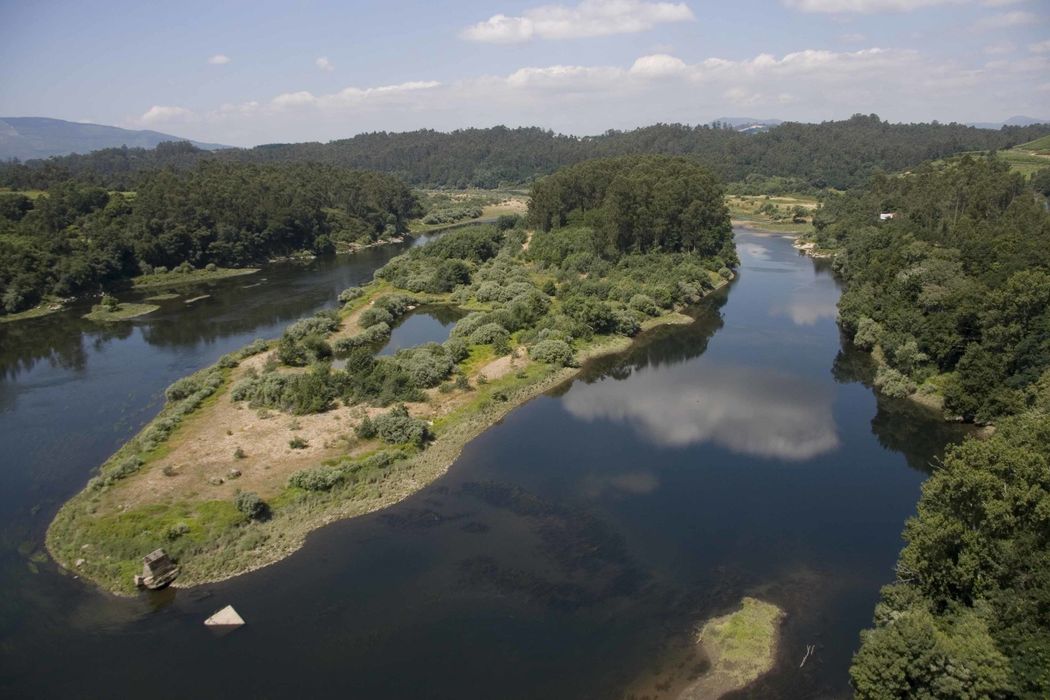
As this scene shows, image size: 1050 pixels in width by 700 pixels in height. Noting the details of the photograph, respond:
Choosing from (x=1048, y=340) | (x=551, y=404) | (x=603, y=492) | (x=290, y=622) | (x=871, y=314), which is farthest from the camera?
(x=871, y=314)

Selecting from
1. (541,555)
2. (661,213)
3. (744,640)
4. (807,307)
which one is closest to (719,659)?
(744,640)

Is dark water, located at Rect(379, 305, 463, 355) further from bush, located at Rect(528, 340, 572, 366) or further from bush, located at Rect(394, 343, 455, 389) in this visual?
bush, located at Rect(528, 340, 572, 366)

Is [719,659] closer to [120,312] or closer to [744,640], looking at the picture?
[744,640]

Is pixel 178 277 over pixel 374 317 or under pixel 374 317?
over

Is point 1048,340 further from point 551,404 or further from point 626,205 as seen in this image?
point 626,205

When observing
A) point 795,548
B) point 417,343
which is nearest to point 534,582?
point 795,548

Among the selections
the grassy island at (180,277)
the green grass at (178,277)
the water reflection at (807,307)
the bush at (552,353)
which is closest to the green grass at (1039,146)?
the water reflection at (807,307)

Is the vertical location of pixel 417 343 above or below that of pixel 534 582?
above
